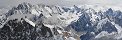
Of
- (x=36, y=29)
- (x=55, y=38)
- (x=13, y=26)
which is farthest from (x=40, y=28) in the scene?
(x=55, y=38)

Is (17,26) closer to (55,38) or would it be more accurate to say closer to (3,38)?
(3,38)

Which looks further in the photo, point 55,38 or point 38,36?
point 38,36

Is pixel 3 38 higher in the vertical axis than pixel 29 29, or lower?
lower

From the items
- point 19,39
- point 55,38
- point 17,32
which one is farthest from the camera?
point 17,32

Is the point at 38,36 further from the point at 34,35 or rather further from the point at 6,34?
the point at 6,34

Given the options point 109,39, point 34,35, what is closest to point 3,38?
point 34,35

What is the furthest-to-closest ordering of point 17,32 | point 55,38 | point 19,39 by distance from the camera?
point 17,32 < point 19,39 < point 55,38
